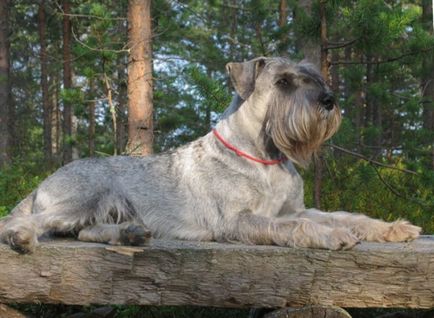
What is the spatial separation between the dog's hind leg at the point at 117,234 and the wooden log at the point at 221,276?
10 centimetres

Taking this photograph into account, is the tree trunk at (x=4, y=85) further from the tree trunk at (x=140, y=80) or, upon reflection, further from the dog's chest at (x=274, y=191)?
the dog's chest at (x=274, y=191)

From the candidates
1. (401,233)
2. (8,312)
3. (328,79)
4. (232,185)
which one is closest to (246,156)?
(232,185)

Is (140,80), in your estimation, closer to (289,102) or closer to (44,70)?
(289,102)

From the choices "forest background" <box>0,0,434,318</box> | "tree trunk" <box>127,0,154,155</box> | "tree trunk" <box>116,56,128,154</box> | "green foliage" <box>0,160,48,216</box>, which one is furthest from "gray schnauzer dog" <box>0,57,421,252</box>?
"green foliage" <box>0,160,48,216</box>

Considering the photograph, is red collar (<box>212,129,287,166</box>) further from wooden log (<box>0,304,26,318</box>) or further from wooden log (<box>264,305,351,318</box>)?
wooden log (<box>0,304,26,318</box>)

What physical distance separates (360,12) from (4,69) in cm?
1309

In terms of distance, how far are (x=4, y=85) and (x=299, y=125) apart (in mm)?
13917

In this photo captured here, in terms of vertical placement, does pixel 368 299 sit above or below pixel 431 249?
below

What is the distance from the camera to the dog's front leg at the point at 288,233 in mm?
3453

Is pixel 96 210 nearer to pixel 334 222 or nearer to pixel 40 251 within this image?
pixel 40 251

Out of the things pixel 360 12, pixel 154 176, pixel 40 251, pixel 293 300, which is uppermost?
pixel 360 12

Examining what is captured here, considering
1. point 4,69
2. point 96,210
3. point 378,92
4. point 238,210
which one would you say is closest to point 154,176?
point 96,210

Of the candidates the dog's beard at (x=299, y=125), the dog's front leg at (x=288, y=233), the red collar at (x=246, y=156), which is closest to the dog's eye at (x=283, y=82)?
the dog's beard at (x=299, y=125)

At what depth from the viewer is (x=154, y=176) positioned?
4555mm
